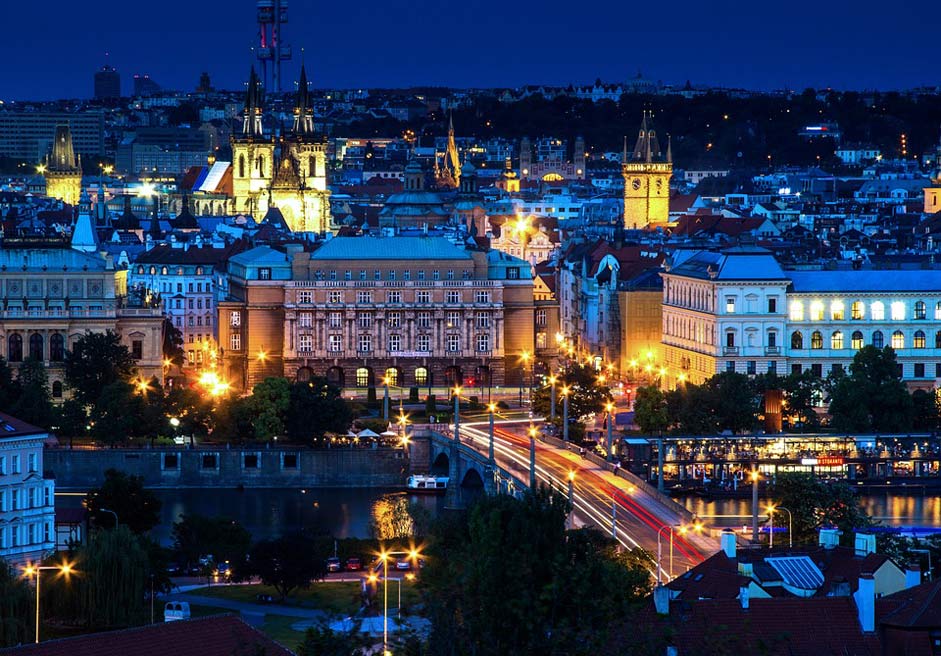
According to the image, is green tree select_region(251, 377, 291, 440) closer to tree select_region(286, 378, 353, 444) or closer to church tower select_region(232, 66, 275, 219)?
tree select_region(286, 378, 353, 444)

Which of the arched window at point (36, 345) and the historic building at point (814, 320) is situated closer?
the historic building at point (814, 320)

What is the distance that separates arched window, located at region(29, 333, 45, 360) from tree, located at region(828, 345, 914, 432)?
2840 centimetres

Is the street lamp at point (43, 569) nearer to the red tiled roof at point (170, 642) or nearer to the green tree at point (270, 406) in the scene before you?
the red tiled roof at point (170, 642)

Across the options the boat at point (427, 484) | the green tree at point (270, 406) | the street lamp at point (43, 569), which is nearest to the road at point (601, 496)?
the boat at point (427, 484)

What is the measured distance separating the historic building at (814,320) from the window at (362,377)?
41.0 ft

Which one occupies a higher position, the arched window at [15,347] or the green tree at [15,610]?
the arched window at [15,347]

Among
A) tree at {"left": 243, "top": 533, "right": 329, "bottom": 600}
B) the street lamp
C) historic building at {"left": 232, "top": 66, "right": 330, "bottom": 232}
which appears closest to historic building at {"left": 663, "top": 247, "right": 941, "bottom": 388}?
tree at {"left": 243, "top": 533, "right": 329, "bottom": 600}

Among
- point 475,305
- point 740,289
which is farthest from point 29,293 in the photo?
point 740,289

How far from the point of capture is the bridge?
2338 inches

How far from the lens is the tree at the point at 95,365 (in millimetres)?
90125

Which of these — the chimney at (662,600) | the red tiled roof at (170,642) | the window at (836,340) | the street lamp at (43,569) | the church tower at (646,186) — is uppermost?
the church tower at (646,186)

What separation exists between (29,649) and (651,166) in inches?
4920

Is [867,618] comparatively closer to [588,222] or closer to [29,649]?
[29,649]

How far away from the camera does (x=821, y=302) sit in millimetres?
96188
